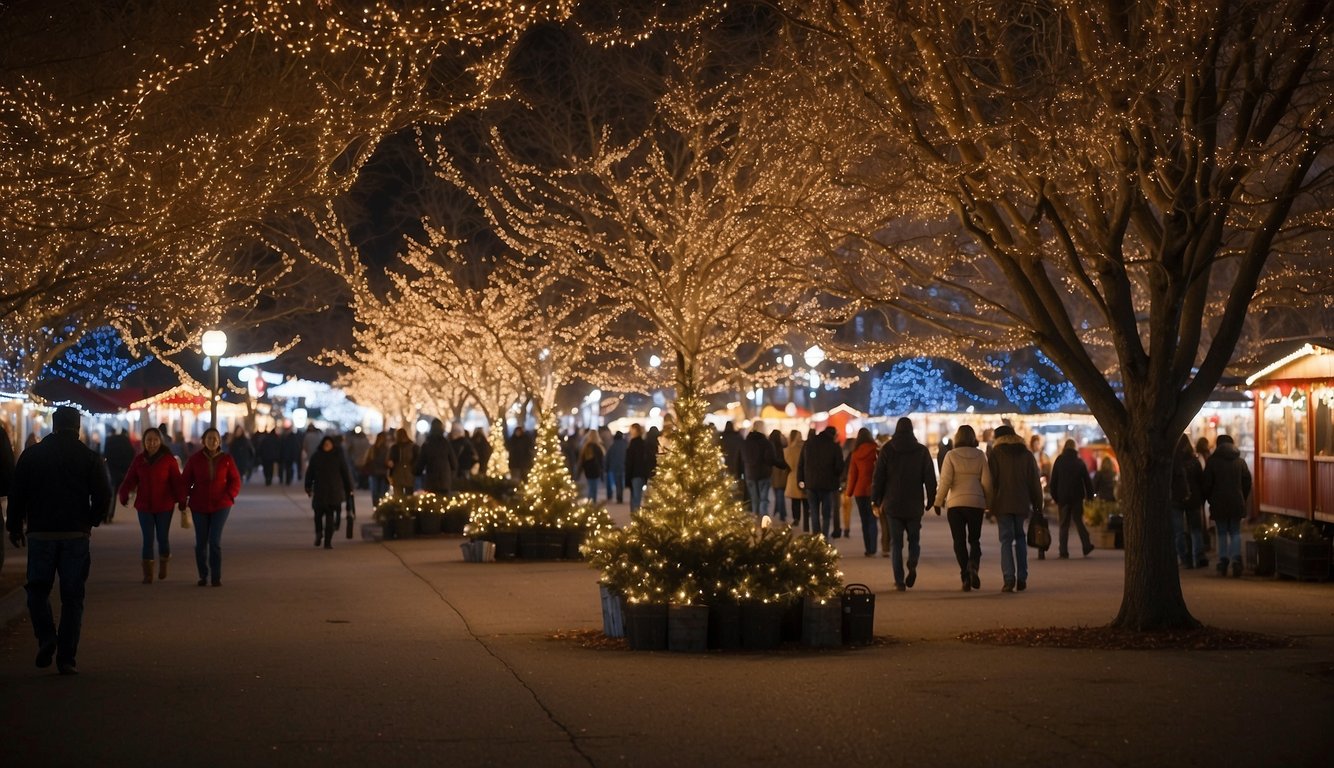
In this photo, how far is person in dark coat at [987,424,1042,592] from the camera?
17.3 metres

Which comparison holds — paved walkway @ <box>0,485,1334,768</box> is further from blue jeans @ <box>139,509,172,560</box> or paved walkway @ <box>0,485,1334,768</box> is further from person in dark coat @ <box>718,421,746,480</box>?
person in dark coat @ <box>718,421,746,480</box>

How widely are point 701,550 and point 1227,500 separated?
363 inches

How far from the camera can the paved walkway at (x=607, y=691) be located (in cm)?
852

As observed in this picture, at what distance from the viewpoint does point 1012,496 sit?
1762 centimetres

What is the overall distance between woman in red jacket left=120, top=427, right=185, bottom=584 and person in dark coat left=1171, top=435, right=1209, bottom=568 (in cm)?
1158

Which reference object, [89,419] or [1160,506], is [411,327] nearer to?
[89,419]

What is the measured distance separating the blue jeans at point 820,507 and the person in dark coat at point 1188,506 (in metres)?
4.99

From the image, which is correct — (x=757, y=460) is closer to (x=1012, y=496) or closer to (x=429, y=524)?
(x=429, y=524)

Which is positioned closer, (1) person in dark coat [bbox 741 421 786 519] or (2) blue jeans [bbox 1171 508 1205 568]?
(2) blue jeans [bbox 1171 508 1205 568]

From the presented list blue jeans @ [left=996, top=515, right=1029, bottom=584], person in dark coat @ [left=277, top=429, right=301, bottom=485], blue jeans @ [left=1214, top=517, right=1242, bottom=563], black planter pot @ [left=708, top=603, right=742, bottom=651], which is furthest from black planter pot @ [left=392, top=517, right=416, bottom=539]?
person in dark coat @ [left=277, top=429, right=301, bottom=485]

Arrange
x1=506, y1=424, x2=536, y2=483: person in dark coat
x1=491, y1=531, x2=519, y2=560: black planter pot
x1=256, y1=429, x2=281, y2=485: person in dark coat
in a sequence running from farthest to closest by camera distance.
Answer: x1=256, y1=429, x2=281, y2=485: person in dark coat → x1=506, y1=424, x2=536, y2=483: person in dark coat → x1=491, y1=531, x2=519, y2=560: black planter pot

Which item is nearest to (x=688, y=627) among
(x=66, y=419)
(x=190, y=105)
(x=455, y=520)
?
(x=66, y=419)

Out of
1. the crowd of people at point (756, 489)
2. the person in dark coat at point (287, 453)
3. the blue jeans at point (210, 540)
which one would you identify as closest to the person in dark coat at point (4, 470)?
the crowd of people at point (756, 489)

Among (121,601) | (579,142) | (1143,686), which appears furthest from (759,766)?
(579,142)
